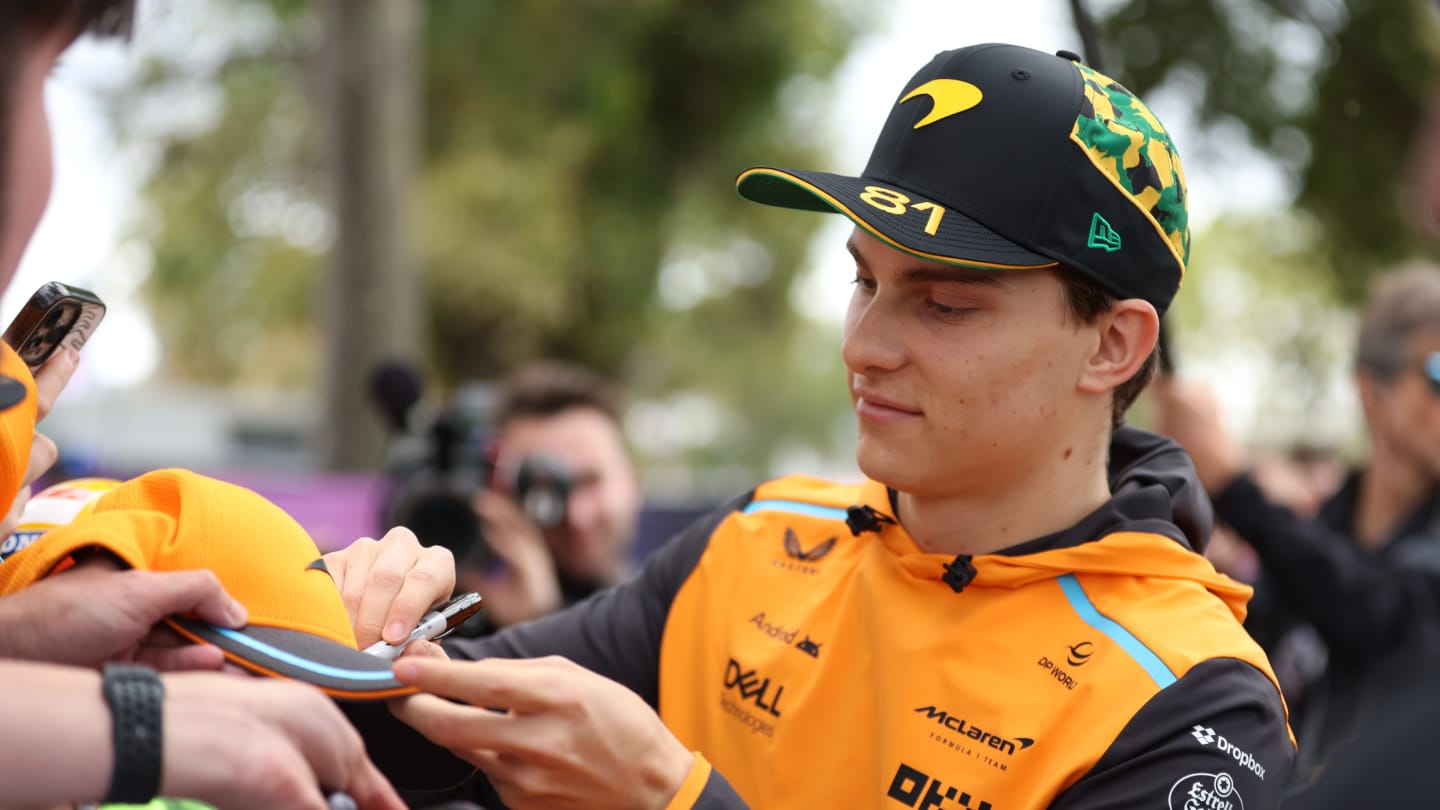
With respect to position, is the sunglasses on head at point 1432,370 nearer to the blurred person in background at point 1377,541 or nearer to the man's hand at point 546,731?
the blurred person in background at point 1377,541

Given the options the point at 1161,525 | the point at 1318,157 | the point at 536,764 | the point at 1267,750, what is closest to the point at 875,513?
the point at 1161,525

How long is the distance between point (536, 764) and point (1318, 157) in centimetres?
1038

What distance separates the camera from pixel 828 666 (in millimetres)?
1980

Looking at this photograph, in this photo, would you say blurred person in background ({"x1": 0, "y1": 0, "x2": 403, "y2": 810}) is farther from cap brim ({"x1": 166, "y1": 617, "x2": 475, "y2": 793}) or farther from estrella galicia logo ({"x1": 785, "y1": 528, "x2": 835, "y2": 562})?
estrella galicia logo ({"x1": 785, "y1": 528, "x2": 835, "y2": 562})

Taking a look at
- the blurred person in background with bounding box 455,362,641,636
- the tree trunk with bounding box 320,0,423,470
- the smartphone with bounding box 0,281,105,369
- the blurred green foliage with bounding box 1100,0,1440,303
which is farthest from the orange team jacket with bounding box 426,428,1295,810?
the blurred green foliage with bounding box 1100,0,1440,303

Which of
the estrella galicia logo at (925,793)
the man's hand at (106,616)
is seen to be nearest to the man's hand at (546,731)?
the man's hand at (106,616)

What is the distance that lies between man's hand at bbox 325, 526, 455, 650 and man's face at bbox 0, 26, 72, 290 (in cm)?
56

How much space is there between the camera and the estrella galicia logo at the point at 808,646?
202 cm

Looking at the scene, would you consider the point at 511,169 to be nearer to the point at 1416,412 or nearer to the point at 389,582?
the point at 1416,412

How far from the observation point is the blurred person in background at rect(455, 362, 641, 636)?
386 cm

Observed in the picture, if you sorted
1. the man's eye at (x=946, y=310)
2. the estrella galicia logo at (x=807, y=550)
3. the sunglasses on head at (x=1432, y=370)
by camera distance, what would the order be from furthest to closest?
the sunglasses on head at (x=1432, y=370) → the estrella galicia logo at (x=807, y=550) → the man's eye at (x=946, y=310)

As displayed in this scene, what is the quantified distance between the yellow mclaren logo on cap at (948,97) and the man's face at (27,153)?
113cm

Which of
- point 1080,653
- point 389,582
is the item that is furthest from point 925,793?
point 389,582

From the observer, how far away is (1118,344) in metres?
2.02
